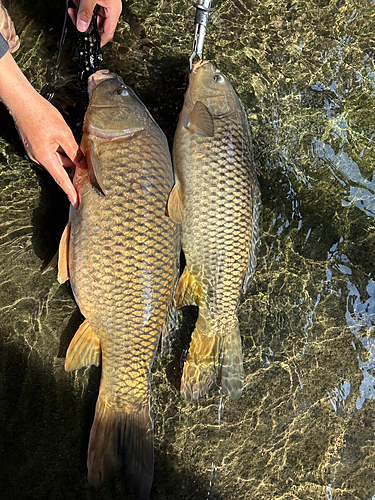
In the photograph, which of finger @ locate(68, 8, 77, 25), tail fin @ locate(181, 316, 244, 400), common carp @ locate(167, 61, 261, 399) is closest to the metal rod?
common carp @ locate(167, 61, 261, 399)

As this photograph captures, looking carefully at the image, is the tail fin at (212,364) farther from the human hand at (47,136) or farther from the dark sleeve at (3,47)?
the dark sleeve at (3,47)

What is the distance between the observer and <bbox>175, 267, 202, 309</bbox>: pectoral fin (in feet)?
7.74

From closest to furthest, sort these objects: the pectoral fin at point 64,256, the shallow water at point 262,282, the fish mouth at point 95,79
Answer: the pectoral fin at point 64,256, the fish mouth at point 95,79, the shallow water at point 262,282

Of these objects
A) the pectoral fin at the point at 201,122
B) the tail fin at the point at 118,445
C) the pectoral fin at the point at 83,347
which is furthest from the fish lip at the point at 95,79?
the tail fin at the point at 118,445

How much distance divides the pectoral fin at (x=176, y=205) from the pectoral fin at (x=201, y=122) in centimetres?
33

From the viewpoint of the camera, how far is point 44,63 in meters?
2.51

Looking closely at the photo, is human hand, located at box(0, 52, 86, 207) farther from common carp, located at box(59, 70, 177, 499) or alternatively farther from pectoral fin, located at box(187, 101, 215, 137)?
pectoral fin, located at box(187, 101, 215, 137)

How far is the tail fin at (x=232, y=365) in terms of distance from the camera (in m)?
2.35

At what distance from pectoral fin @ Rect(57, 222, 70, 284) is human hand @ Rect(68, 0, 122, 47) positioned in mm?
1163

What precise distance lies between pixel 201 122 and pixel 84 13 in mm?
879

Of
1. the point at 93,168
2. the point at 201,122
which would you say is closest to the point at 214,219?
the point at 201,122

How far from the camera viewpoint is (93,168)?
1.98 metres

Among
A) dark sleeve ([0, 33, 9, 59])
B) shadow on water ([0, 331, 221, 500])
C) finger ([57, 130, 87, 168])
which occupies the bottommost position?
shadow on water ([0, 331, 221, 500])

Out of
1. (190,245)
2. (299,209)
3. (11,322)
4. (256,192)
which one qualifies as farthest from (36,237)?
(299,209)
